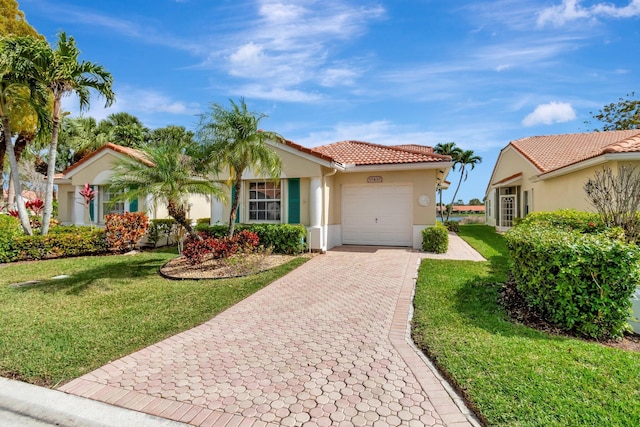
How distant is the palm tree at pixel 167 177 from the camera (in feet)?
31.1

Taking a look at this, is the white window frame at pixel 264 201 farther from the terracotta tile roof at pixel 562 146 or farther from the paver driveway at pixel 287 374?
the terracotta tile roof at pixel 562 146

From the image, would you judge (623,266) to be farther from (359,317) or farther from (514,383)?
(359,317)

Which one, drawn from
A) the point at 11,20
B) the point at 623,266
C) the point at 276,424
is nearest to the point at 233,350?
the point at 276,424

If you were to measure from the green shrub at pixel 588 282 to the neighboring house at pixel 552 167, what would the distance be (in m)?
8.90

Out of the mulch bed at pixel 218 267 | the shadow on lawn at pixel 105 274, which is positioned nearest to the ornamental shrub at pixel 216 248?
the mulch bed at pixel 218 267

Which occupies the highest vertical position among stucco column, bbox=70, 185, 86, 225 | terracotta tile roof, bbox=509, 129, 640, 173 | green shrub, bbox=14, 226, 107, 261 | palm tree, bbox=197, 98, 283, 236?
terracotta tile roof, bbox=509, 129, 640, 173

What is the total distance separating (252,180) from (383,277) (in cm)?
831

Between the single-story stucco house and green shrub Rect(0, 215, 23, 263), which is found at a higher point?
the single-story stucco house

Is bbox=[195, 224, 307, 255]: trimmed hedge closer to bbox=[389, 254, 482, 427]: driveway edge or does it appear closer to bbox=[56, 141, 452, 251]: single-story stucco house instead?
bbox=[56, 141, 452, 251]: single-story stucco house

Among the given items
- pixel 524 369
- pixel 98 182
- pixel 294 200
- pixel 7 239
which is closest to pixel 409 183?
pixel 294 200

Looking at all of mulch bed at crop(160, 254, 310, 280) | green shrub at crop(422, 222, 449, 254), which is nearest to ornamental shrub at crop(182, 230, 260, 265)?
mulch bed at crop(160, 254, 310, 280)

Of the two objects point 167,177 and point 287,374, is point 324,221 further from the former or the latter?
point 287,374

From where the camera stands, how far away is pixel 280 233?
13195 millimetres

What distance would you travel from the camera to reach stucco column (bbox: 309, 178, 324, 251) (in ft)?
45.1
